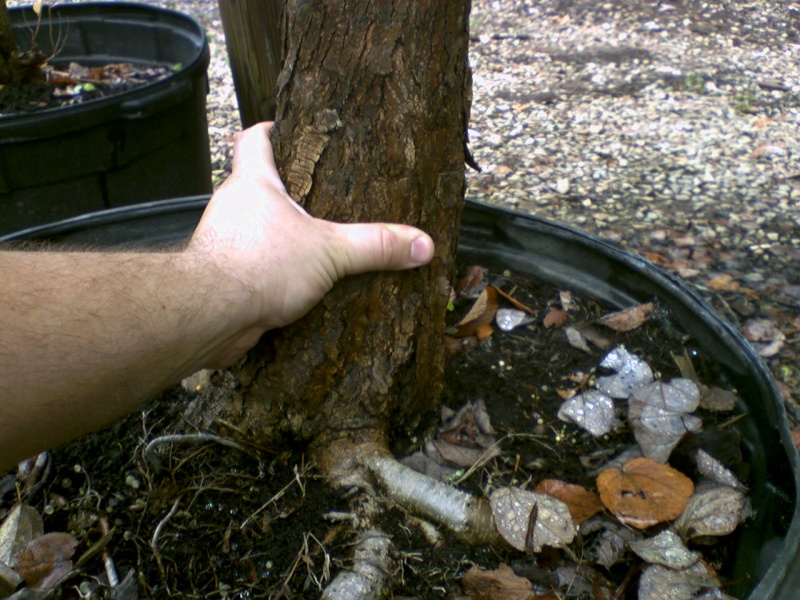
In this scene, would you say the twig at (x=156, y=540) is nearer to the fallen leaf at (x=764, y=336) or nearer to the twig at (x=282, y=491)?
the twig at (x=282, y=491)

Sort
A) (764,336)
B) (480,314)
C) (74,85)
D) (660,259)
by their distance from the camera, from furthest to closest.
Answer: (74,85) < (660,259) < (764,336) < (480,314)

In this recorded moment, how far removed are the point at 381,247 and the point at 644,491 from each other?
58 cm

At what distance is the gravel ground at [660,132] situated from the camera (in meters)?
2.01

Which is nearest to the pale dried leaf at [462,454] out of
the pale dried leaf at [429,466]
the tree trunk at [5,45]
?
the pale dried leaf at [429,466]

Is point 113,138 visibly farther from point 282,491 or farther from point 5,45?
point 282,491

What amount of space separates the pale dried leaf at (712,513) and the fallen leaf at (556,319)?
1.56 ft

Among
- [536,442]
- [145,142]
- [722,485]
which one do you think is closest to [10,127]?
[145,142]

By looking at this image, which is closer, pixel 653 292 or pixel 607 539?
pixel 607 539

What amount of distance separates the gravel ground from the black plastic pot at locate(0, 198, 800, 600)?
0.50m

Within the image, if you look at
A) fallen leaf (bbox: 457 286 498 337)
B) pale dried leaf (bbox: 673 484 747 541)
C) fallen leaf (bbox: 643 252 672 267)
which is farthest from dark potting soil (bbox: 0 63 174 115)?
pale dried leaf (bbox: 673 484 747 541)

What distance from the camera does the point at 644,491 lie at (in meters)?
1.08

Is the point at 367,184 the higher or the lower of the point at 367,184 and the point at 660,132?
the higher

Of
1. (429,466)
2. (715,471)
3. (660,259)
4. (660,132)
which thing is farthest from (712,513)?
(660,132)

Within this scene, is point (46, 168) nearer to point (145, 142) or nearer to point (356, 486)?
point (145, 142)
